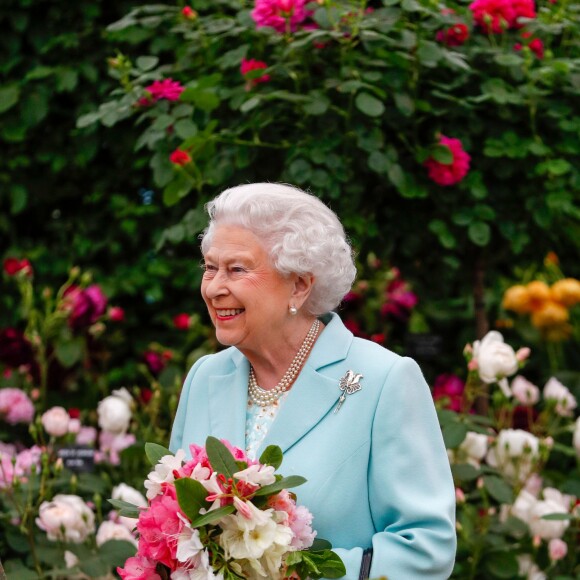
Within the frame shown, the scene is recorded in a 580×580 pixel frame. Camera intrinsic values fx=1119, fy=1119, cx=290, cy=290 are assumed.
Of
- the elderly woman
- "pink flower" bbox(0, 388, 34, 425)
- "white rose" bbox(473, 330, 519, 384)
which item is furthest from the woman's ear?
"pink flower" bbox(0, 388, 34, 425)

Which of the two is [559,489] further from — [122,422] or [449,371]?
[122,422]

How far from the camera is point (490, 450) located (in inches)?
131

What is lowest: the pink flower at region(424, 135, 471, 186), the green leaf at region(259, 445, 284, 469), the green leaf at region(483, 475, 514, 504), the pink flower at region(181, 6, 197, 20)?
the green leaf at region(483, 475, 514, 504)

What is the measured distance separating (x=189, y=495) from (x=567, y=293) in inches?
132

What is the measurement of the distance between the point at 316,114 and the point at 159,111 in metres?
0.48

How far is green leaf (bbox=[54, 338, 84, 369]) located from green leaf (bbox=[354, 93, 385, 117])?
1.34 metres

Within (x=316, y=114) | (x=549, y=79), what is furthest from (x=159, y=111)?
(x=549, y=79)

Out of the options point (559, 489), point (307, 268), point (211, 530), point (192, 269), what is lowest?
point (559, 489)

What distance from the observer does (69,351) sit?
147 inches

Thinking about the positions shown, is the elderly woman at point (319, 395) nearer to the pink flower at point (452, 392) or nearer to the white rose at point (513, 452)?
the white rose at point (513, 452)

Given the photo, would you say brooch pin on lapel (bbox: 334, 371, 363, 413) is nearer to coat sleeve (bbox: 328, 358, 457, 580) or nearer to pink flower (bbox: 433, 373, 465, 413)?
coat sleeve (bbox: 328, 358, 457, 580)

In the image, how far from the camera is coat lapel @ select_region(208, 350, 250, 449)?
2184 millimetres

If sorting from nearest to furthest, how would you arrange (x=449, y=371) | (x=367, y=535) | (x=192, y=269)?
(x=367, y=535) → (x=192, y=269) → (x=449, y=371)

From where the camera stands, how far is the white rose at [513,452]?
3193 millimetres
